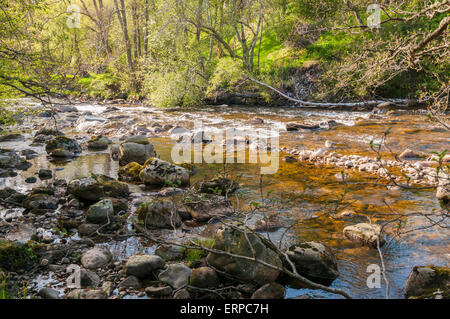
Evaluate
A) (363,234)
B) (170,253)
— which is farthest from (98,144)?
(363,234)

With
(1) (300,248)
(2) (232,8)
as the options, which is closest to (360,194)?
(1) (300,248)

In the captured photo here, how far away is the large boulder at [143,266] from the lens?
445 cm

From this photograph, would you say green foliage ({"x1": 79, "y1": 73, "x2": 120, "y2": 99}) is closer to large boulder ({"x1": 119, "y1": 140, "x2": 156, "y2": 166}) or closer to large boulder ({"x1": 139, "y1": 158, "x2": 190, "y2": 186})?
large boulder ({"x1": 119, "y1": 140, "x2": 156, "y2": 166})

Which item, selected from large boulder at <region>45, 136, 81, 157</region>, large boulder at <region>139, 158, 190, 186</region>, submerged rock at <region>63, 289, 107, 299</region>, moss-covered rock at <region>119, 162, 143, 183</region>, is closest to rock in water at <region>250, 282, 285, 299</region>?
submerged rock at <region>63, 289, 107, 299</region>

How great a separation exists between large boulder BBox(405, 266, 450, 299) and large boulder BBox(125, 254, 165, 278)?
10.3 ft

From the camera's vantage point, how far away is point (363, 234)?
5.31 metres

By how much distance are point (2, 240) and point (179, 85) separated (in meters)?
16.5

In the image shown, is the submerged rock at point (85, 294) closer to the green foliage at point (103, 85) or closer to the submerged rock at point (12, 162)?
the submerged rock at point (12, 162)

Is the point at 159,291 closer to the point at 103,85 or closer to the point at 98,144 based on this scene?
the point at 98,144

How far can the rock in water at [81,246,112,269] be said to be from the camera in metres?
4.68

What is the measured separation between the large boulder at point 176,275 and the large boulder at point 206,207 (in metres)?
1.93

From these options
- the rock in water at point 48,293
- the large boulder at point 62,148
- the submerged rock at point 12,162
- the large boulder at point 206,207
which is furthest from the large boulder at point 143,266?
the large boulder at point 62,148

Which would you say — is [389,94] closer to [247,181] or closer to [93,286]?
[247,181]

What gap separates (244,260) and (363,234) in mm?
2225
